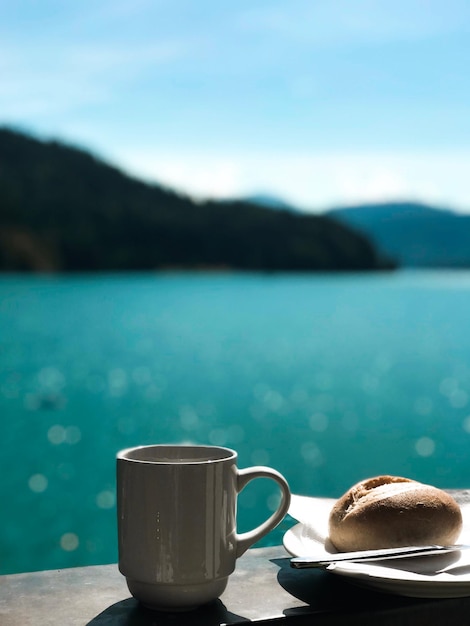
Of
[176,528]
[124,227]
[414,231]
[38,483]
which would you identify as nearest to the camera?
[176,528]

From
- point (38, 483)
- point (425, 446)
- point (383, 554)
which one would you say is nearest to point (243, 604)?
point (383, 554)

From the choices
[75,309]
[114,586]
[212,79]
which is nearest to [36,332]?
[75,309]

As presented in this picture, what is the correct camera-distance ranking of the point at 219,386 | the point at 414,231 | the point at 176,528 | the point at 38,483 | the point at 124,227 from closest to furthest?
1. the point at 176,528
2. the point at 38,483
3. the point at 219,386
4. the point at 124,227
5. the point at 414,231

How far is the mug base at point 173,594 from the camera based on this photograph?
62 centimetres

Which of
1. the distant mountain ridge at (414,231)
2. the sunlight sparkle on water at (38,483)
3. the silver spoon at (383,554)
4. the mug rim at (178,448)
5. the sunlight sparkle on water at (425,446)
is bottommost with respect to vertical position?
the sunlight sparkle on water at (38,483)

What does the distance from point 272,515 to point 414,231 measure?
34457 millimetres

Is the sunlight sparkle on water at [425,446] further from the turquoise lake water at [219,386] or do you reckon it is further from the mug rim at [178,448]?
the mug rim at [178,448]

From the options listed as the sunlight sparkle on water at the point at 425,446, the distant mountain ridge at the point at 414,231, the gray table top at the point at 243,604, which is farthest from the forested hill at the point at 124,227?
the gray table top at the point at 243,604

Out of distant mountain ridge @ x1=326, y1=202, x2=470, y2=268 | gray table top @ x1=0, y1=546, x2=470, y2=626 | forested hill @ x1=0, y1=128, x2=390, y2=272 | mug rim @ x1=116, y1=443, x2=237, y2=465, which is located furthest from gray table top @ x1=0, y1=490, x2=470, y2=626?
distant mountain ridge @ x1=326, y1=202, x2=470, y2=268

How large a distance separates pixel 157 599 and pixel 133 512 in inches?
2.7

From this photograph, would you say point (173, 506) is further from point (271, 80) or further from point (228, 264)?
point (271, 80)

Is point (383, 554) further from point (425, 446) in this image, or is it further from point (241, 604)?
point (425, 446)

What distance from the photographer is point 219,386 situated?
22.6 meters

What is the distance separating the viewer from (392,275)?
3756 centimetres
